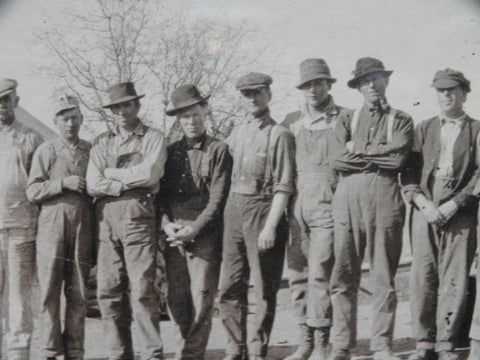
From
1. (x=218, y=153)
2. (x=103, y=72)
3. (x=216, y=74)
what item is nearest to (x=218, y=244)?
(x=218, y=153)

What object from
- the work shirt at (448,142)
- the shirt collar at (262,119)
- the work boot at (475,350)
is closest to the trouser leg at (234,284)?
the shirt collar at (262,119)

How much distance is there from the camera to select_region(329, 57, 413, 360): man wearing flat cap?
16.7 ft

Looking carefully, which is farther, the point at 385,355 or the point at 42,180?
the point at 42,180

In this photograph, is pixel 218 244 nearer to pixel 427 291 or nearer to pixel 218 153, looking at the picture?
pixel 218 153

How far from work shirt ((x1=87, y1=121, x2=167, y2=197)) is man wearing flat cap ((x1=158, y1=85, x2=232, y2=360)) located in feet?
0.66

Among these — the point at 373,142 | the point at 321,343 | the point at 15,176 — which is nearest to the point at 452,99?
the point at 373,142

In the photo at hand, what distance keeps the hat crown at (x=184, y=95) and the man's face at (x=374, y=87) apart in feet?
4.56

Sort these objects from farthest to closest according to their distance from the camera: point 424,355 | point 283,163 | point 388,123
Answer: point 283,163 < point 388,123 < point 424,355

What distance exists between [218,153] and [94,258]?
1.40m

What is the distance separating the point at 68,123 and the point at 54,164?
374 mm

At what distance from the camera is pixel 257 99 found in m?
5.55

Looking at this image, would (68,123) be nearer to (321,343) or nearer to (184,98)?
(184,98)

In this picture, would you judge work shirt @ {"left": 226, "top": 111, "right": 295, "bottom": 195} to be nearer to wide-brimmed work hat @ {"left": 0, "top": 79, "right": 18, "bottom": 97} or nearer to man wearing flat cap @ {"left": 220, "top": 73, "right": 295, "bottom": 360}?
man wearing flat cap @ {"left": 220, "top": 73, "right": 295, "bottom": 360}

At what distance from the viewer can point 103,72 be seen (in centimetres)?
1714
